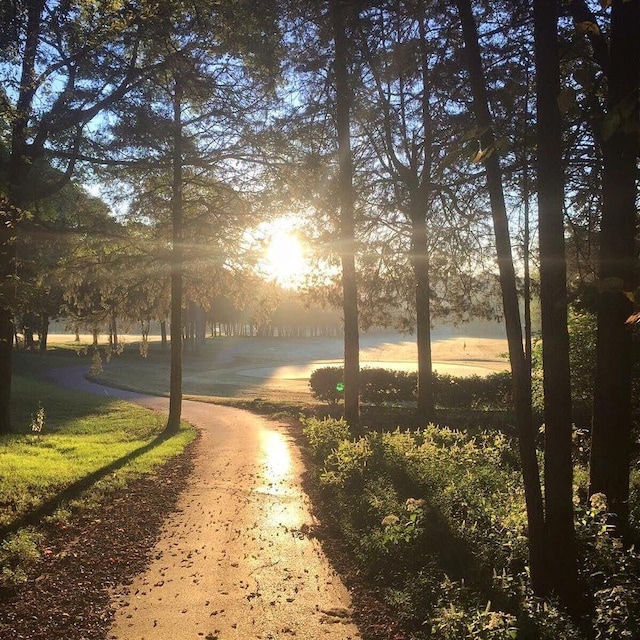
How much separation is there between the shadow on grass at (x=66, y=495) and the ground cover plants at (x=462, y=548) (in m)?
3.62

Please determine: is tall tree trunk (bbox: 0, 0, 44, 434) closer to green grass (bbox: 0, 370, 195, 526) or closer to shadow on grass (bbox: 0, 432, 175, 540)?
green grass (bbox: 0, 370, 195, 526)

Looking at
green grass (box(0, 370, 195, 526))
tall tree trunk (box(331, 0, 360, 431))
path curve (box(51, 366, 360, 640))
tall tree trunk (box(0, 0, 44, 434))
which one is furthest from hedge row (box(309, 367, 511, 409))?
path curve (box(51, 366, 360, 640))

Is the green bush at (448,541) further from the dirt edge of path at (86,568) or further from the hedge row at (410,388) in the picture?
the hedge row at (410,388)

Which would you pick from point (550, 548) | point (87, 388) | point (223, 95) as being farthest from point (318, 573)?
point (87, 388)

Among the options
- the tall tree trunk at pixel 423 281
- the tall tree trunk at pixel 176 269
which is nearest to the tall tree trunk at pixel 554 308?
the tall tree trunk at pixel 423 281

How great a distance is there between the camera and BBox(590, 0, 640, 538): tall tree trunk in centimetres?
447

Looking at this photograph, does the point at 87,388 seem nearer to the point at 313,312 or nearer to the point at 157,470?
the point at 157,470

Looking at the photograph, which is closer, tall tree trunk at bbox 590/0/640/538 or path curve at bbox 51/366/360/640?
path curve at bbox 51/366/360/640

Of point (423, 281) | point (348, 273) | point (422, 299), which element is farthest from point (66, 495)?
point (423, 281)

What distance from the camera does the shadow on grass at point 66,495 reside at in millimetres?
6109

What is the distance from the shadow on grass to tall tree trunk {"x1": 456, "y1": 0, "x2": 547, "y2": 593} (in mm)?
5321

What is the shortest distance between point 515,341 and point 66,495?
21.3 ft

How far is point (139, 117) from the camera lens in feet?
35.9

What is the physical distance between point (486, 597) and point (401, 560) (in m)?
1.09
